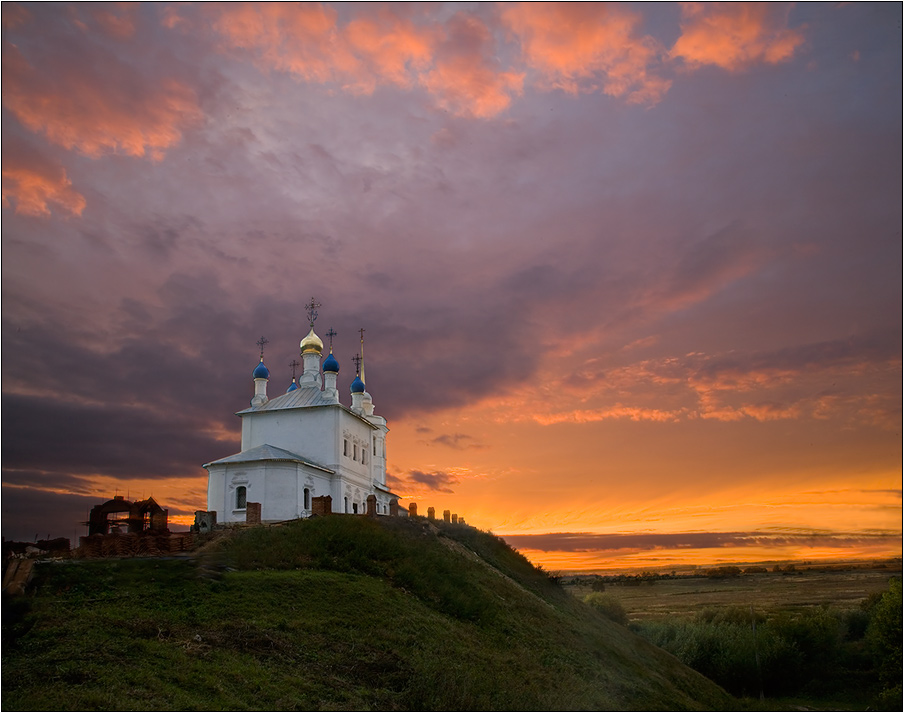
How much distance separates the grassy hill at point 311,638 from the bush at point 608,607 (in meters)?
11.0

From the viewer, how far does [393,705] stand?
14.5 meters

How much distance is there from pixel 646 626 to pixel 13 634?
41.3 meters

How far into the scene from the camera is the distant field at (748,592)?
5669 centimetres

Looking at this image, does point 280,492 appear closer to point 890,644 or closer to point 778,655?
point 890,644

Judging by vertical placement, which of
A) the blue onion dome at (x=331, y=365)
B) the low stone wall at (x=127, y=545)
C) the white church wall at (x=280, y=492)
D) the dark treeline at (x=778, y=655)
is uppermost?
the blue onion dome at (x=331, y=365)

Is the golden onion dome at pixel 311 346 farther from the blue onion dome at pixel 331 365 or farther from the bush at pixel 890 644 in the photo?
the bush at pixel 890 644

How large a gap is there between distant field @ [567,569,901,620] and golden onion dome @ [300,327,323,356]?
1028 inches

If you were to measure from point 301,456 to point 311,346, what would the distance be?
766cm

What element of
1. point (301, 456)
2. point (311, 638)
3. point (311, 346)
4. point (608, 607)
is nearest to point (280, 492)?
point (301, 456)

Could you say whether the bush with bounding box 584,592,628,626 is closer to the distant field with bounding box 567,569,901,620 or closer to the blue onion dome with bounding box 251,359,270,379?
the distant field with bounding box 567,569,901,620

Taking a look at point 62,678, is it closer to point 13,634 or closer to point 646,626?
point 13,634

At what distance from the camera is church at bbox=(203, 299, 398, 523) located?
33031 millimetres

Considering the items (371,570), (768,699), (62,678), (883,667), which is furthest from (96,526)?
(768,699)

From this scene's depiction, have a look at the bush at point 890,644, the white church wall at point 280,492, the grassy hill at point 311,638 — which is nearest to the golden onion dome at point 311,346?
the white church wall at point 280,492
